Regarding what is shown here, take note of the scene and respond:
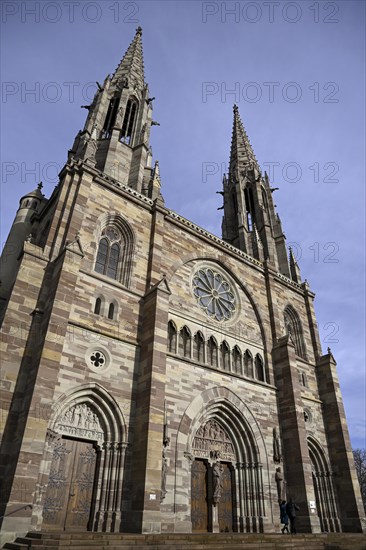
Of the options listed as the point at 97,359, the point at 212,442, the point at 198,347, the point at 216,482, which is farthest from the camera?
the point at 198,347

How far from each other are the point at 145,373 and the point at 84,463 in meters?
3.58

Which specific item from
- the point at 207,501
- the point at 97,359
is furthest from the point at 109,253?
the point at 207,501

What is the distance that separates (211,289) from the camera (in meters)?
20.7

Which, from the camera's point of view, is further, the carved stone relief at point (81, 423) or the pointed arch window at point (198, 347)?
the pointed arch window at point (198, 347)

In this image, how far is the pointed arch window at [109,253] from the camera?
1683 cm

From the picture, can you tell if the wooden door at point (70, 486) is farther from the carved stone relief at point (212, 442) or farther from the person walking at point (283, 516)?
the person walking at point (283, 516)

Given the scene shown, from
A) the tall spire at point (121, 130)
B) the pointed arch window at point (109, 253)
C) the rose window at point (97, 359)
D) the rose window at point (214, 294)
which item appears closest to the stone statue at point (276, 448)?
the rose window at point (214, 294)

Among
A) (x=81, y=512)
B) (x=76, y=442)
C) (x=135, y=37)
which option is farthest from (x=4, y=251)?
(x=135, y=37)

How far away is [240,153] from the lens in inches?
1407

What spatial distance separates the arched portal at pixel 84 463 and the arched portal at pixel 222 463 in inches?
104

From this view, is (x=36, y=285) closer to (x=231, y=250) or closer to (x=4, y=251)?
(x=4, y=251)

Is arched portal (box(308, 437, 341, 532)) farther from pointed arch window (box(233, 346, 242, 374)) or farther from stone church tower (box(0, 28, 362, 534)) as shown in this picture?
pointed arch window (box(233, 346, 242, 374))

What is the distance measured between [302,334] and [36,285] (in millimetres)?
17332

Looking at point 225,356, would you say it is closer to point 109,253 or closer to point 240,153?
point 109,253
